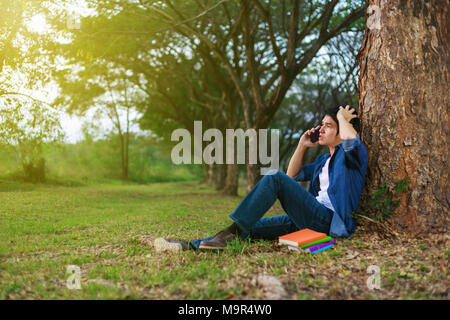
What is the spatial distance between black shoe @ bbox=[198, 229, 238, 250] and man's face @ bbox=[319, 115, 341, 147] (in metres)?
1.29

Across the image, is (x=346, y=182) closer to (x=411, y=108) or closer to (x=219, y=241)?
(x=411, y=108)

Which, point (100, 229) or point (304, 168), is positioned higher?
point (304, 168)

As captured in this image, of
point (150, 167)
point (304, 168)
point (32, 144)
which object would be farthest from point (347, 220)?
point (150, 167)

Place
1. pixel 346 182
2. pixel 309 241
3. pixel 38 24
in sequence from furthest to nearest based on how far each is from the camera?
pixel 38 24 → pixel 346 182 → pixel 309 241

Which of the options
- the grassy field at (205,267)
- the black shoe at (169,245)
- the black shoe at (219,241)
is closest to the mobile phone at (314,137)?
the grassy field at (205,267)

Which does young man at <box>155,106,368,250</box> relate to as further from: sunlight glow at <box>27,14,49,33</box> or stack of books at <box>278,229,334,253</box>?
sunlight glow at <box>27,14,49,33</box>

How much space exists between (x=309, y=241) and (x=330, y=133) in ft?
3.65

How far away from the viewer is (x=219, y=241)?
2930 mm

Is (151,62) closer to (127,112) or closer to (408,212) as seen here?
(127,112)

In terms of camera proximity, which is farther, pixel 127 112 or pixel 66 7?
pixel 127 112

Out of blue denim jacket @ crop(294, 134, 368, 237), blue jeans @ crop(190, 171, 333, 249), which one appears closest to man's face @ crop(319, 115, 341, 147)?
blue denim jacket @ crop(294, 134, 368, 237)

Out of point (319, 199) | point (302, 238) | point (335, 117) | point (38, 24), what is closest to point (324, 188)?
point (319, 199)
